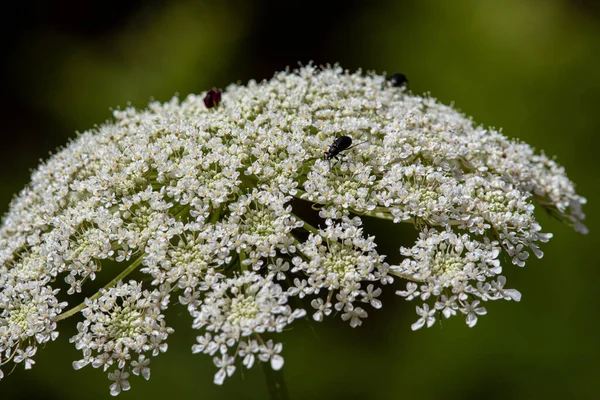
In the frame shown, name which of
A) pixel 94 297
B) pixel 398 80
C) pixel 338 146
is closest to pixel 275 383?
pixel 94 297

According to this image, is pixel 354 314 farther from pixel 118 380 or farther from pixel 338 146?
pixel 118 380

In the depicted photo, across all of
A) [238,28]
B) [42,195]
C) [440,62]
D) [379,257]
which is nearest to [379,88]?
[379,257]

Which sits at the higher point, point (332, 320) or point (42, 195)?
point (42, 195)

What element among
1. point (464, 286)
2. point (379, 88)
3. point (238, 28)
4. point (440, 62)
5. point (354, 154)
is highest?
point (238, 28)

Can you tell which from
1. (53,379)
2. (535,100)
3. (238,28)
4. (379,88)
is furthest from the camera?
(238,28)

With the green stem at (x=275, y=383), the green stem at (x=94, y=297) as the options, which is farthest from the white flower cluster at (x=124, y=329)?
the green stem at (x=275, y=383)

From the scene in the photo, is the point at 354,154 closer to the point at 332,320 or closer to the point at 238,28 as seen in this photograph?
the point at 332,320

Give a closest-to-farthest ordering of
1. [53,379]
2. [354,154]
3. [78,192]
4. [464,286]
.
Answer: [464,286]
[354,154]
[78,192]
[53,379]
